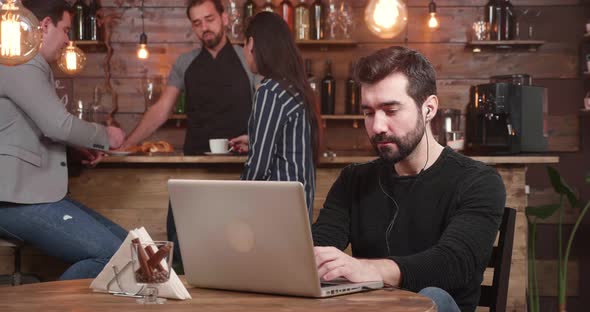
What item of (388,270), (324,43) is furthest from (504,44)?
(388,270)

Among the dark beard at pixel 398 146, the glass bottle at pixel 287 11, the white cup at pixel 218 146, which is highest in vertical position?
the glass bottle at pixel 287 11

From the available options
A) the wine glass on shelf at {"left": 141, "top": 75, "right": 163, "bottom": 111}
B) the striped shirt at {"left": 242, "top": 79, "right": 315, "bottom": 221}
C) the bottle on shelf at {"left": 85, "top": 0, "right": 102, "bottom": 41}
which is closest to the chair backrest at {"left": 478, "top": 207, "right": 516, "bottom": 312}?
the striped shirt at {"left": 242, "top": 79, "right": 315, "bottom": 221}

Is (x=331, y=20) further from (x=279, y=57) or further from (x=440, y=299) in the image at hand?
(x=440, y=299)

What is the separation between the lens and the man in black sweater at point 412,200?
188 centimetres

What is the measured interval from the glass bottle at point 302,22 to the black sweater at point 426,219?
370 cm

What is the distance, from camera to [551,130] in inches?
233

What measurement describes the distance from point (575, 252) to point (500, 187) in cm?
387

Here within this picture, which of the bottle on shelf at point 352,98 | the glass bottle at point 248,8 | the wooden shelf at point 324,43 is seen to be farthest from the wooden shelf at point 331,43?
the glass bottle at point 248,8

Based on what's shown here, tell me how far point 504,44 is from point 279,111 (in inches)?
125

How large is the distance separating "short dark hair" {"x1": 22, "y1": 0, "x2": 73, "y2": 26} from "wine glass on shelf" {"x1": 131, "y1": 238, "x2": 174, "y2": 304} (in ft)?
6.19

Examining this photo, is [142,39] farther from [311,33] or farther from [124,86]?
[311,33]

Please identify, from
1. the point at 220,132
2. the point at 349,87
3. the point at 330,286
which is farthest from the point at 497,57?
the point at 330,286

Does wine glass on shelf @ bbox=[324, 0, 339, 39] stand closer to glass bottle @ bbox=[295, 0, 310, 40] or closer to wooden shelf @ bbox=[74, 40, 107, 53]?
glass bottle @ bbox=[295, 0, 310, 40]

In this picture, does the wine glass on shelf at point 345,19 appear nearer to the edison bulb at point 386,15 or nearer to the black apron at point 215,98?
the edison bulb at point 386,15
